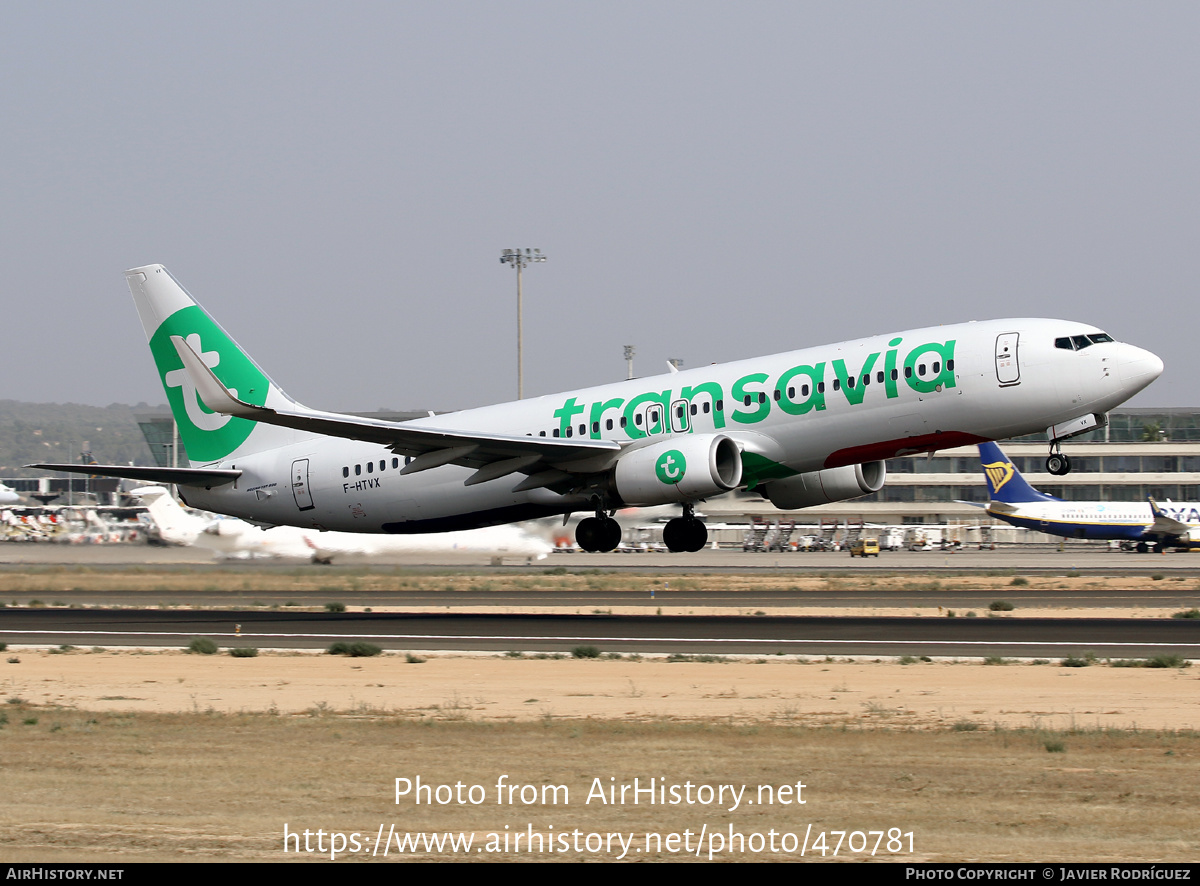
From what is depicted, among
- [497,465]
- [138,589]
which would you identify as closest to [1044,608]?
[497,465]

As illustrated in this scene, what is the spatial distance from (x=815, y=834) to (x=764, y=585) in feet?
135

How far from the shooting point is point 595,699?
20.0 m

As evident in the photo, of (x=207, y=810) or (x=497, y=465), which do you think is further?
(x=497, y=465)

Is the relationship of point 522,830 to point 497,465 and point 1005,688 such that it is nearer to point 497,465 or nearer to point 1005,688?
point 1005,688

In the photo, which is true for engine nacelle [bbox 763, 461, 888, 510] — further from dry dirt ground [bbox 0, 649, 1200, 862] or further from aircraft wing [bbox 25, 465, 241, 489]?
aircraft wing [bbox 25, 465, 241, 489]

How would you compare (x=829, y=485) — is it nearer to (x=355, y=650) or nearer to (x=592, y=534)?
(x=592, y=534)

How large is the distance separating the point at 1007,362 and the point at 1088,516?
64256 millimetres

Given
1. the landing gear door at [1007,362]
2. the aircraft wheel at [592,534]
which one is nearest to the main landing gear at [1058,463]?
the landing gear door at [1007,362]

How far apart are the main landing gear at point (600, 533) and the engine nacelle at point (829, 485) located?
4283 mm

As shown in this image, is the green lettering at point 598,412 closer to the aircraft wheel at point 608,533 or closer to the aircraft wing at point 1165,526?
the aircraft wheel at point 608,533

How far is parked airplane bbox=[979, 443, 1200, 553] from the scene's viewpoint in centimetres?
8581

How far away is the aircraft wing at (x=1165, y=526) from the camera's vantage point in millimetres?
85000

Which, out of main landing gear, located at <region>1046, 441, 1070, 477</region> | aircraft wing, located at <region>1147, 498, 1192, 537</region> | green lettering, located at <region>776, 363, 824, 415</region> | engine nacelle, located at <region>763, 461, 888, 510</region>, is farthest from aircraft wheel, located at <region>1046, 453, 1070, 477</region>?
aircraft wing, located at <region>1147, 498, 1192, 537</region>

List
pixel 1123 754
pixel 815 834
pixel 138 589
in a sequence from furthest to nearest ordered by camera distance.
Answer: pixel 138 589
pixel 1123 754
pixel 815 834
